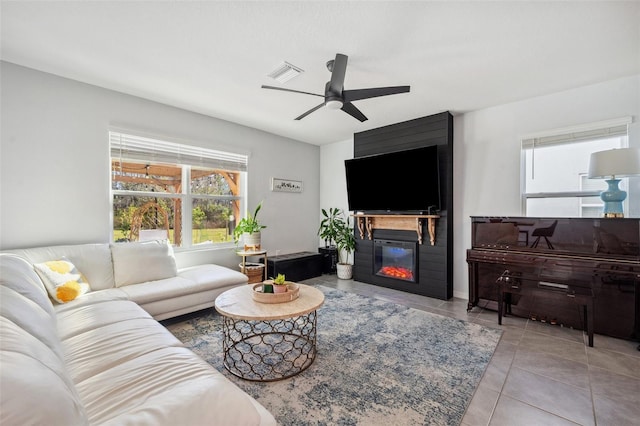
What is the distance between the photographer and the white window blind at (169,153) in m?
3.35

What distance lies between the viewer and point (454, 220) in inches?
161

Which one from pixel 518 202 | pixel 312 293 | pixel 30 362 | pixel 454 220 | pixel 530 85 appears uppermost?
pixel 530 85

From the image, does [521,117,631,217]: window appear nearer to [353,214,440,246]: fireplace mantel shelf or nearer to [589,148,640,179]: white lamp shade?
[589,148,640,179]: white lamp shade

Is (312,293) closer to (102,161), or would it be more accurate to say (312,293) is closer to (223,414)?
(223,414)

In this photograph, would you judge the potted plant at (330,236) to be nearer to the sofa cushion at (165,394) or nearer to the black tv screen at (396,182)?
the black tv screen at (396,182)

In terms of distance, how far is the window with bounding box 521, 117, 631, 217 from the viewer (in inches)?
121

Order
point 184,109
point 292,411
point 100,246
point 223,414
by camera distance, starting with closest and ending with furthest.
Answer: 1. point 223,414
2. point 292,411
3. point 100,246
4. point 184,109

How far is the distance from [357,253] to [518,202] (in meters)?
2.51

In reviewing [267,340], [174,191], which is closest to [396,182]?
[267,340]

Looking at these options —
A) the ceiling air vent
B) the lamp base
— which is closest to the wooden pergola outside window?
the ceiling air vent

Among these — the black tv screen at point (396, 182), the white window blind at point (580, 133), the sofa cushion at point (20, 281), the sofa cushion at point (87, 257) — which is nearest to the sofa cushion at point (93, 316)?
the sofa cushion at point (20, 281)

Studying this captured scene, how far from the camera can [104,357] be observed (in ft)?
5.05

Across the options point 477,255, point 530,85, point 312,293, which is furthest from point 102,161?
point 530,85

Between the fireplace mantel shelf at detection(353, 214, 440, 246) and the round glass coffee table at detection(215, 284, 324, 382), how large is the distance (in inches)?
87.8
